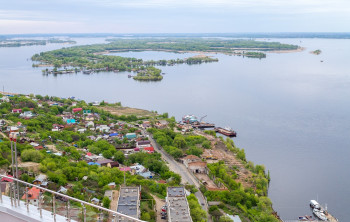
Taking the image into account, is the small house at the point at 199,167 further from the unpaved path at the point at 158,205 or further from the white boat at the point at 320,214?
the white boat at the point at 320,214

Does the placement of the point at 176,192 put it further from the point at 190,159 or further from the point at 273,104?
the point at 273,104

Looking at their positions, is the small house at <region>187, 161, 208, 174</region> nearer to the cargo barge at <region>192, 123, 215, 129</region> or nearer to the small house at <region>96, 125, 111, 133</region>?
the small house at <region>96, 125, 111, 133</region>

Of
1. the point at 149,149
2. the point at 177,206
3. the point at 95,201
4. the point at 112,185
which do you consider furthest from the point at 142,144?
the point at 177,206

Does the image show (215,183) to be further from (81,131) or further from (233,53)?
(233,53)

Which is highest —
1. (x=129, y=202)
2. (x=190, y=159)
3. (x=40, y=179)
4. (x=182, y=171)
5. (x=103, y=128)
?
(x=40, y=179)

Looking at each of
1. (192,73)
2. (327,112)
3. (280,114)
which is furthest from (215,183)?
(192,73)
